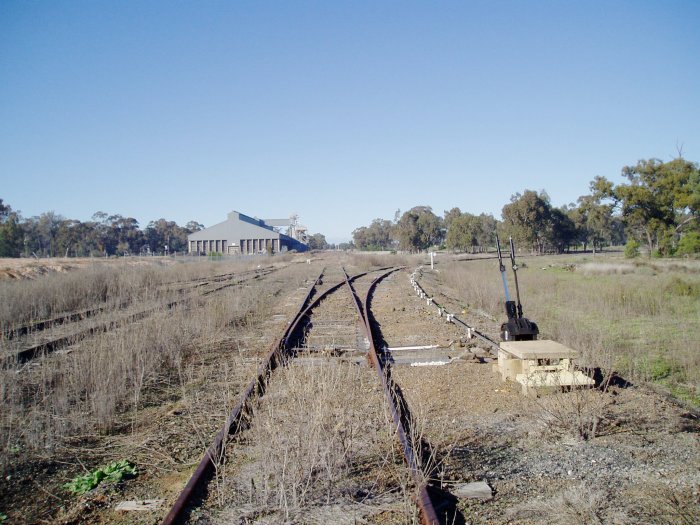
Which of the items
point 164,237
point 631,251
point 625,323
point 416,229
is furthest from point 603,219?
point 164,237

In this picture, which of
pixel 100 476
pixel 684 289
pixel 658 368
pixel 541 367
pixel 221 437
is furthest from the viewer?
pixel 684 289

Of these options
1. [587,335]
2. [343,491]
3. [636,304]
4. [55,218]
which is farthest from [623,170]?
[55,218]

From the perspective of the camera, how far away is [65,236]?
81250mm

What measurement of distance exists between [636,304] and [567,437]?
11.6 metres

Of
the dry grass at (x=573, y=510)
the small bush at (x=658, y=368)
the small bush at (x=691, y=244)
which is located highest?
the small bush at (x=691, y=244)

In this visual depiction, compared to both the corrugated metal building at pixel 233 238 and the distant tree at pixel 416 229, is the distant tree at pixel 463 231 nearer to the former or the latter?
the distant tree at pixel 416 229

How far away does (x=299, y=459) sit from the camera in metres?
3.79

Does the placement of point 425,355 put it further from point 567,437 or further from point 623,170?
point 623,170

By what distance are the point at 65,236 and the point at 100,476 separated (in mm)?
87755

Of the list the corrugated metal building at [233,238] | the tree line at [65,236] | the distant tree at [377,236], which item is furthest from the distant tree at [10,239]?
the distant tree at [377,236]

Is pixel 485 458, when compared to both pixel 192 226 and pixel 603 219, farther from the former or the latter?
pixel 192 226

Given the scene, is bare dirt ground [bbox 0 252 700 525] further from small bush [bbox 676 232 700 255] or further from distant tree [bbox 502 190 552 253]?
distant tree [bbox 502 190 552 253]

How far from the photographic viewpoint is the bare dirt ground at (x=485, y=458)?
3.48 meters

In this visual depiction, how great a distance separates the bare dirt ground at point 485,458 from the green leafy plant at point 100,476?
0.29 ft
